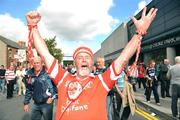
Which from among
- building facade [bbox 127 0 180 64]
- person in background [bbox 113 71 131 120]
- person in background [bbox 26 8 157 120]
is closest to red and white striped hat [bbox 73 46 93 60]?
person in background [bbox 26 8 157 120]

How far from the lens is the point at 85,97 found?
366 centimetres

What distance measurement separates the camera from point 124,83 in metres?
9.30

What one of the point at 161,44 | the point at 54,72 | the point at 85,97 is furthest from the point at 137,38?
the point at 161,44

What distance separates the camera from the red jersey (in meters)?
3.65

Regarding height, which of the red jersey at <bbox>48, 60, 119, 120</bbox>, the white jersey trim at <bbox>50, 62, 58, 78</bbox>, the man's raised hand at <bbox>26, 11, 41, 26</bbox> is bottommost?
the red jersey at <bbox>48, 60, 119, 120</bbox>

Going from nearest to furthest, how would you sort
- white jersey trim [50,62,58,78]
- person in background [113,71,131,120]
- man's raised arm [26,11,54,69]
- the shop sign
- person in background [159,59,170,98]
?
white jersey trim [50,62,58,78]
man's raised arm [26,11,54,69]
person in background [113,71,131,120]
person in background [159,59,170,98]
the shop sign

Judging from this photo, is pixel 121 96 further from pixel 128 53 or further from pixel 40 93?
pixel 128 53

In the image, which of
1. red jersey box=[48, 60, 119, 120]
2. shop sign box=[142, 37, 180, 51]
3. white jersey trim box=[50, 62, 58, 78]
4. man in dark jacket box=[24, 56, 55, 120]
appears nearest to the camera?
red jersey box=[48, 60, 119, 120]

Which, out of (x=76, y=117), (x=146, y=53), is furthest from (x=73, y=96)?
Answer: (x=146, y=53)

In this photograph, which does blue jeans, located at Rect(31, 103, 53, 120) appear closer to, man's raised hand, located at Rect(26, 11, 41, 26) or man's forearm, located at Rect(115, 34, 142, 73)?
man's raised hand, located at Rect(26, 11, 41, 26)

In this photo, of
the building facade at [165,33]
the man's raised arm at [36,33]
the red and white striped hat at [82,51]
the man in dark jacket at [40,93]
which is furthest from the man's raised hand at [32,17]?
the building facade at [165,33]

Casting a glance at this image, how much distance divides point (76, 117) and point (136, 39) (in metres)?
0.98

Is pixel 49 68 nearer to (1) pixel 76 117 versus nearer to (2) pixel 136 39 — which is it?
(1) pixel 76 117

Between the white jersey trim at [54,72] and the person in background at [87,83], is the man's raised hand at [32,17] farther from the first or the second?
the white jersey trim at [54,72]
